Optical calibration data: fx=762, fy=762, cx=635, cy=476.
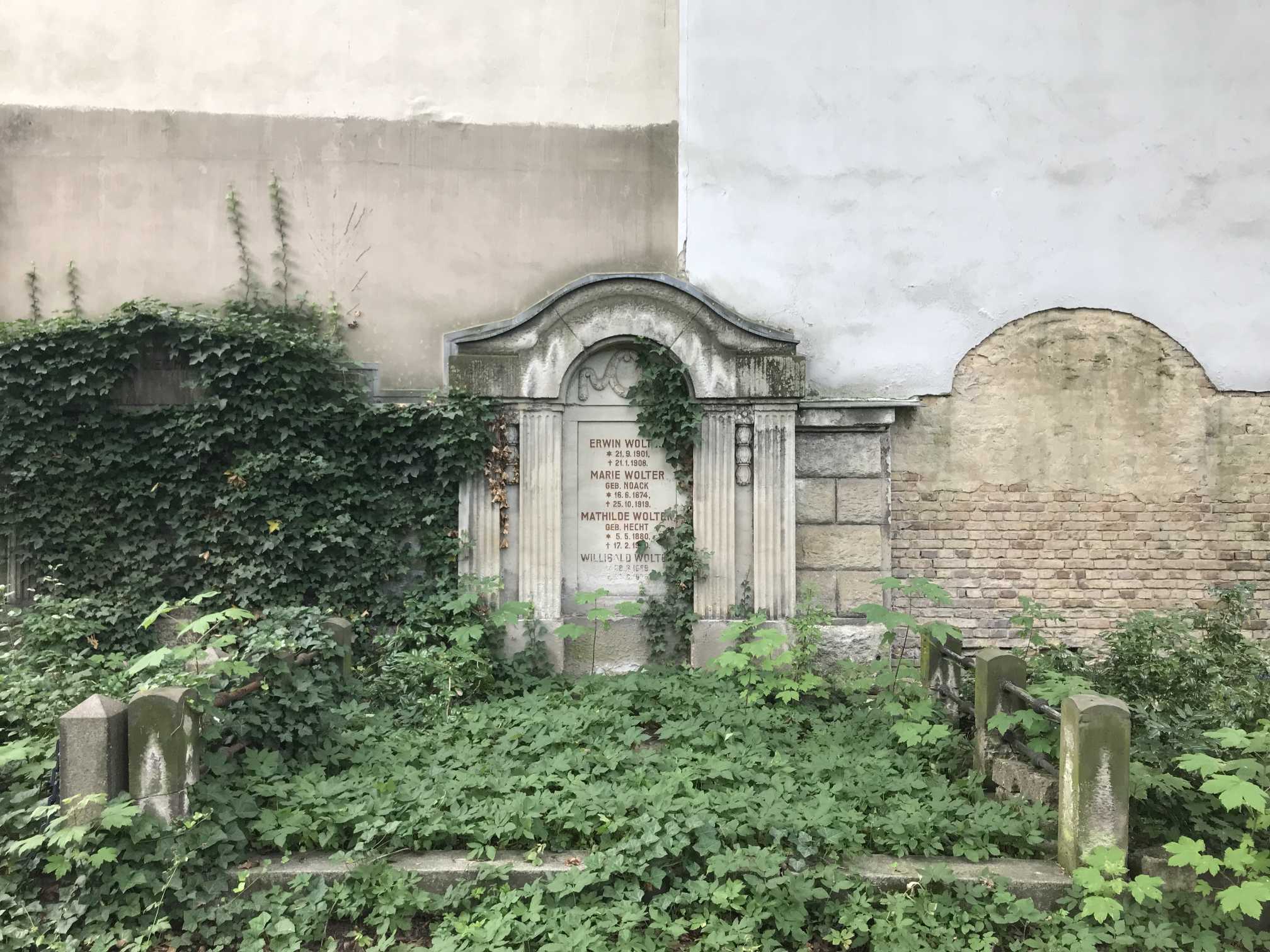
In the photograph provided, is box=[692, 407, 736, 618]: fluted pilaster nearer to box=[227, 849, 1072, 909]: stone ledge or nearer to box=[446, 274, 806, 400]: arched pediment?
box=[446, 274, 806, 400]: arched pediment

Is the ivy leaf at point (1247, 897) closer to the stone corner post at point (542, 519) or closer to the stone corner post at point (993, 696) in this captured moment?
the stone corner post at point (993, 696)

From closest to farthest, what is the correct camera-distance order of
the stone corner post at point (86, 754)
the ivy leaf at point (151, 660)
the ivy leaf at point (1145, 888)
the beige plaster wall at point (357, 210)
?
the ivy leaf at point (1145, 888)
the stone corner post at point (86, 754)
the ivy leaf at point (151, 660)
the beige plaster wall at point (357, 210)

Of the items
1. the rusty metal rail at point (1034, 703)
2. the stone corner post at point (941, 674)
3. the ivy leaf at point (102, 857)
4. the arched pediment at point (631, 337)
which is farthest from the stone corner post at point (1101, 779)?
the ivy leaf at point (102, 857)

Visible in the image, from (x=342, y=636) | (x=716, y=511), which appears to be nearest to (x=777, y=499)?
(x=716, y=511)

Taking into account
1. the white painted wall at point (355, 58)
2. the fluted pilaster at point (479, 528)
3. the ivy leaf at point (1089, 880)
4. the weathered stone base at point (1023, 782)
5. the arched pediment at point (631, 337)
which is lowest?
the ivy leaf at point (1089, 880)

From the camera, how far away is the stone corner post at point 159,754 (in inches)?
138

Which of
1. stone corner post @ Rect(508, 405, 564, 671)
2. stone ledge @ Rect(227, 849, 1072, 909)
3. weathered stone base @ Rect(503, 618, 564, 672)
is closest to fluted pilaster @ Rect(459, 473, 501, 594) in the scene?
stone corner post @ Rect(508, 405, 564, 671)

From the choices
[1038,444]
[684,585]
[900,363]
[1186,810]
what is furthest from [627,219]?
[1186,810]

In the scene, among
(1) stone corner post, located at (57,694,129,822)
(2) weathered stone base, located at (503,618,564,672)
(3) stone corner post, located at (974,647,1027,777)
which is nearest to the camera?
(1) stone corner post, located at (57,694,129,822)

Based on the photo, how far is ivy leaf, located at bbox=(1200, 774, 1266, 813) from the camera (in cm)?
299

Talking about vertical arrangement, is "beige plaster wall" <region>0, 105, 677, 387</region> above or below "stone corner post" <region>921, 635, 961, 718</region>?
above

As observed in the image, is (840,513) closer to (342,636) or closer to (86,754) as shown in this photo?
(342,636)

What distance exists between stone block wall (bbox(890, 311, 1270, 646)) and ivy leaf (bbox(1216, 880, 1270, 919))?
394 cm

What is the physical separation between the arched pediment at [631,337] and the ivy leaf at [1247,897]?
4.27 m
